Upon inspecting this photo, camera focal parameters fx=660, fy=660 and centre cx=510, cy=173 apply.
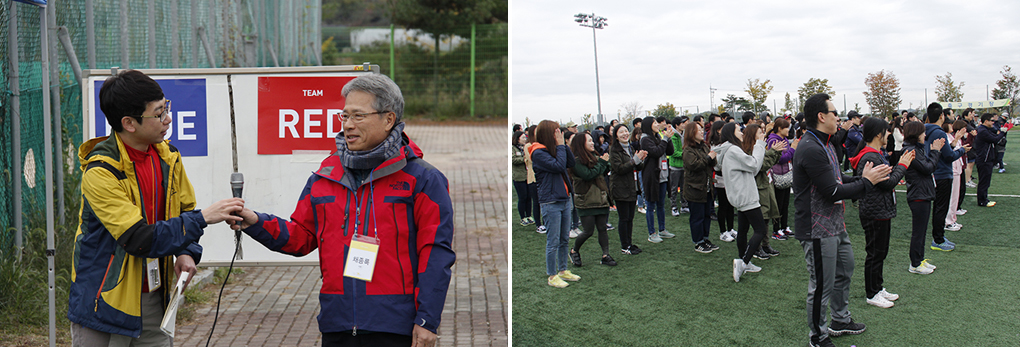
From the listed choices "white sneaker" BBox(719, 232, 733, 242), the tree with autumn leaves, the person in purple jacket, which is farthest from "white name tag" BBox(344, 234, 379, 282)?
the tree with autumn leaves

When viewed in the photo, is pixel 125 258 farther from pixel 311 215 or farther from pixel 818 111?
pixel 818 111

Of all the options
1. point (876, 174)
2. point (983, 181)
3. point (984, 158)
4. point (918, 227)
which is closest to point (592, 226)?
point (876, 174)

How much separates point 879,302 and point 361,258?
4.47 metres

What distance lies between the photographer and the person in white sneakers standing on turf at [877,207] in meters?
4.81

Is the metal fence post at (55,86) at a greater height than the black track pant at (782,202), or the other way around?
the metal fence post at (55,86)

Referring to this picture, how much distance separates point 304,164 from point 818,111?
3.28m

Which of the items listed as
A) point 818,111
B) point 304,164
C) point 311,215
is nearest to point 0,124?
point 304,164

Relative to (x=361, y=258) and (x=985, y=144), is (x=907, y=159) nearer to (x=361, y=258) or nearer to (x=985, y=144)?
(x=361, y=258)

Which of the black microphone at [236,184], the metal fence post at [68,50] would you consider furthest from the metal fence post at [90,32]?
the black microphone at [236,184]

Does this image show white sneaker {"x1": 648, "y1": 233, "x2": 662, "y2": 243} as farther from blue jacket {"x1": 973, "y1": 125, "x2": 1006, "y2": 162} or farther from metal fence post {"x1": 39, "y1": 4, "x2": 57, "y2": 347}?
metal fence post {"x1": 39, "y1": 4, "x2": 57, "y2": 347}

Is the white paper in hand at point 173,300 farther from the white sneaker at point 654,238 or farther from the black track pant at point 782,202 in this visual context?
the black track pant at point 782,202

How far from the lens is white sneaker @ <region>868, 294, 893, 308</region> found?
5098 millimetres

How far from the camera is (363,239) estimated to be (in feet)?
7.48

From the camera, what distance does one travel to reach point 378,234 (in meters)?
2.28
